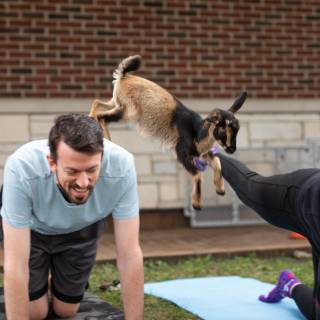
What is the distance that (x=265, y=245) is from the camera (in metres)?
6.80

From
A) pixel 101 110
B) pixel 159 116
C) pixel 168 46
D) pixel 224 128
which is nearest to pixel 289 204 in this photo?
pixel 224 128

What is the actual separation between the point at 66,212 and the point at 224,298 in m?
1.73

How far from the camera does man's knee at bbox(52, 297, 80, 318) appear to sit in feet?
12.6

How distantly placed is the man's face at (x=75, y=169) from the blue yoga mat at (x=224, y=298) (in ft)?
5.51

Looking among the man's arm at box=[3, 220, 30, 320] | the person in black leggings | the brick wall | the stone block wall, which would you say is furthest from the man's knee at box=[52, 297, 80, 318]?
the brick wall

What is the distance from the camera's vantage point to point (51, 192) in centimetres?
323

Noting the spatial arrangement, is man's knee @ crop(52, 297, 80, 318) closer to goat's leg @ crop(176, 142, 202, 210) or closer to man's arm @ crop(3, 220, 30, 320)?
man's arm @ crop(3, 220, 30, 320)

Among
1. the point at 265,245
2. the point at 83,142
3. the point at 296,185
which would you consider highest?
the point at 83,142

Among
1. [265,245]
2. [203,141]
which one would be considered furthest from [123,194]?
[265,245]

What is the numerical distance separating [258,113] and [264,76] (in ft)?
1.50

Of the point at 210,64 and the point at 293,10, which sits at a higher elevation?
the point at 293,10

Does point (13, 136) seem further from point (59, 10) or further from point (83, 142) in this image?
point (83, 142)

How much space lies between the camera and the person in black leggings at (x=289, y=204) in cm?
321

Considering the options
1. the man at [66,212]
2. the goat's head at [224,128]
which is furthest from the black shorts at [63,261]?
the goat's head at [224,128]
